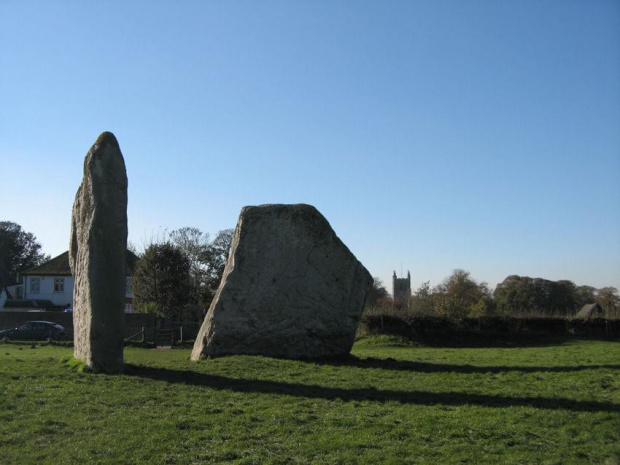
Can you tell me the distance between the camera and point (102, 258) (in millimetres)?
14664

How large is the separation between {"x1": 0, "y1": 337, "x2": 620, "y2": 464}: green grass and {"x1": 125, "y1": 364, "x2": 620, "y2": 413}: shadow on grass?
0.11ft

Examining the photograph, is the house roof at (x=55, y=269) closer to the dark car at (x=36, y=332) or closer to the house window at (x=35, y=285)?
the house window at (x=35, y=285)

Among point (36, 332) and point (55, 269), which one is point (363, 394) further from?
point (55, 269)

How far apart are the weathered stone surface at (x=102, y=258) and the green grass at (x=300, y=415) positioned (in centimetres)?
76

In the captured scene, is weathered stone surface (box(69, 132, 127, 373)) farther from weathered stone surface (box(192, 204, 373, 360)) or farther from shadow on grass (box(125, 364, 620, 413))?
weathered stone surface (box(192, 204, 373, 360))

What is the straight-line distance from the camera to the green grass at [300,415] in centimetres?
816

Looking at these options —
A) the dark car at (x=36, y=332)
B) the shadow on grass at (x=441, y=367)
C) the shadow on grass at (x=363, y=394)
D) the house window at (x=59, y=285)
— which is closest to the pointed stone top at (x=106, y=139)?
the shadow on grass at (x=363, y=394)

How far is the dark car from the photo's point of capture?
1388 inches

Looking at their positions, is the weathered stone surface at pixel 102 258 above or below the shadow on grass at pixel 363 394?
above

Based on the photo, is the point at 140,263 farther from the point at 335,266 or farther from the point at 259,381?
the point at 259,381

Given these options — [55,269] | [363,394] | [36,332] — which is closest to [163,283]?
[36,332]

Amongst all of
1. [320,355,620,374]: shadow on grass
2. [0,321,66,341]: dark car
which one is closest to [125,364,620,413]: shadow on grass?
[320,355,620,374]: shadow on grass

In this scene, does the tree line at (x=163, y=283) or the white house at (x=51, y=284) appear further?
the white house at (x=51, y=284)

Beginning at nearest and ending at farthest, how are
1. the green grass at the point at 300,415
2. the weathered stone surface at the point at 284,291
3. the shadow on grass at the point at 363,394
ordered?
1. the green grass at the point at 300,415
2. the shadow on grass at the point at 363,394
3. the weathered stone surface at the point at 284,291
